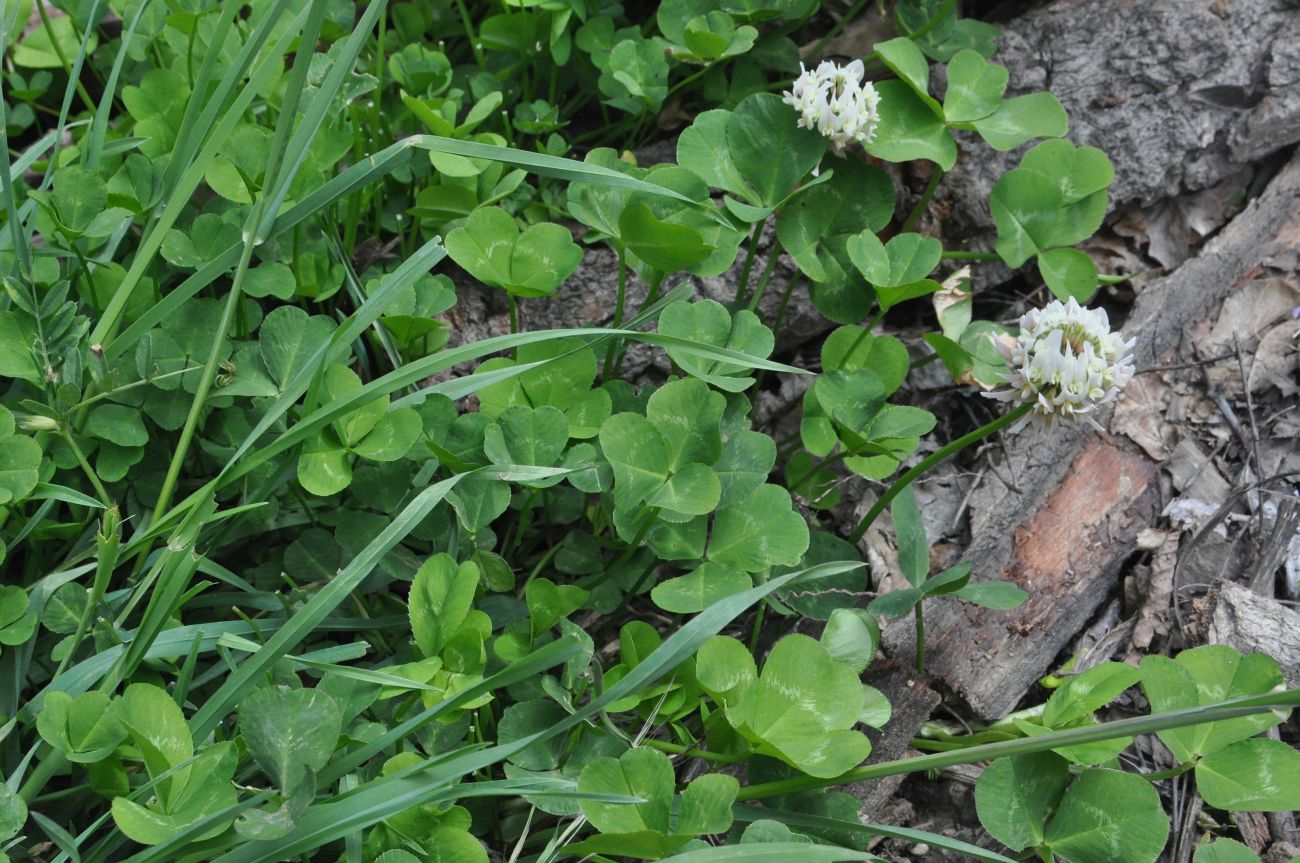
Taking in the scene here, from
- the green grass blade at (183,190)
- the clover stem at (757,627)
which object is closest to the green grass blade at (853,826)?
the clover stem at (757,627)

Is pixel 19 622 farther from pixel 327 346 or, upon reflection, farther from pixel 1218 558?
pixel 1218 558

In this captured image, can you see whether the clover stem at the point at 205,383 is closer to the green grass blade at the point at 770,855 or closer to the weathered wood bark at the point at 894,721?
the green grass blade at the point at 770,855

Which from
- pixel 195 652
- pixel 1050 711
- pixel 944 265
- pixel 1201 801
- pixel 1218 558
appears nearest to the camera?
pixel 195 652

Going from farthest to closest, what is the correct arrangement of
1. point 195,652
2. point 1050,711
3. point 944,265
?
point 944,265
point 1050,711
point 195,652

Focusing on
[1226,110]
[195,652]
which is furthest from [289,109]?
[1226,110]

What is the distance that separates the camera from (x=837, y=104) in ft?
5.82

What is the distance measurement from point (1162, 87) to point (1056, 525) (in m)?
1.02

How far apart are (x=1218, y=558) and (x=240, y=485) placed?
1.67 m

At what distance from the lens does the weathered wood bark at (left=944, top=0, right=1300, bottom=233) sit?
212cm

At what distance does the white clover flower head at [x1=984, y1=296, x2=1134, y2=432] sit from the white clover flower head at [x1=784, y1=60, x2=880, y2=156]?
0.50 meters

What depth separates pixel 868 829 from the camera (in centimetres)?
135

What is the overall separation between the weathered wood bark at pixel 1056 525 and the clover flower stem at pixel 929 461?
0.18 m

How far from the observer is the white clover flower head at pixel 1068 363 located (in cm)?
148

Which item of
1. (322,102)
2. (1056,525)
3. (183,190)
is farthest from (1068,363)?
(183,190)
